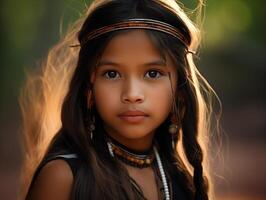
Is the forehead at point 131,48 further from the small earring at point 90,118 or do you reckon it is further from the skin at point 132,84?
the small earring at point 90,118

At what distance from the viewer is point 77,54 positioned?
8.55ft

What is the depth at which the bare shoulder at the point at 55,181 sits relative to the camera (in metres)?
2.16

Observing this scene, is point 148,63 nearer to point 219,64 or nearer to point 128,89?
point 128,89

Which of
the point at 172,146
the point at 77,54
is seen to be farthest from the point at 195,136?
the point at 77,54

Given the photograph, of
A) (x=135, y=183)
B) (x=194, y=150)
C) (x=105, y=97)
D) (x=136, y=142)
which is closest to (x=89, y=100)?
(x=105, y=97)

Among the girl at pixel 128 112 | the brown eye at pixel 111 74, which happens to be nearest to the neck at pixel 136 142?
the girl at pixel 128 112

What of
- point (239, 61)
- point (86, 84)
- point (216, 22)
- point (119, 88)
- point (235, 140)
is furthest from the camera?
point (239, 61)

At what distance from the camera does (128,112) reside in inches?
88.1

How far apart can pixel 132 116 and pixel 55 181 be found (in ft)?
1.08

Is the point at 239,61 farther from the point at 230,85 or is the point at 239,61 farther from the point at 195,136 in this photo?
the point at 195,136

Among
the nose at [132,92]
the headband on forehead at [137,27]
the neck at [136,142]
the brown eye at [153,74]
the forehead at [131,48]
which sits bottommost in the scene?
the neck at [136,142]

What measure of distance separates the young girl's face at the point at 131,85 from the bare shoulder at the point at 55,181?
236 mm

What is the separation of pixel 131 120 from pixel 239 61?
8.76 meters

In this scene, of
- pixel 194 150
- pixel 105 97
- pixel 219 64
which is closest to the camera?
pixel 105 97
